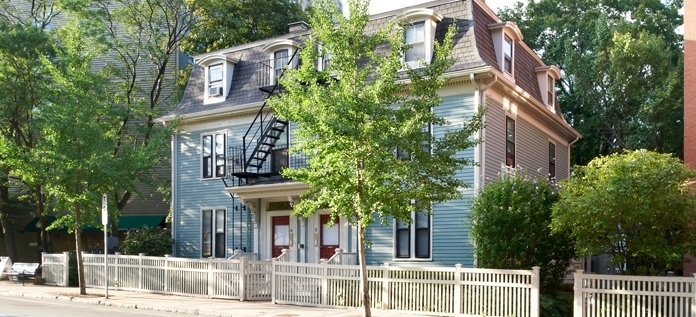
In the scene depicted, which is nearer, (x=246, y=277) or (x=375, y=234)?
(x=246, y=277)

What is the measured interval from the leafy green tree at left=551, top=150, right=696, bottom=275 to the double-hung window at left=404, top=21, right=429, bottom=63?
7.53 m

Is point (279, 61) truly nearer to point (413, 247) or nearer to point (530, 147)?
point (413, 247)

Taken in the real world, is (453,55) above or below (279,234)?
above

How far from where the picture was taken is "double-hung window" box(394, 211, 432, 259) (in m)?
21.8

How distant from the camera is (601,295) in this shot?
599 inches

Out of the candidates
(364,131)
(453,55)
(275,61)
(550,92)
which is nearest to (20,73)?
(275,61)

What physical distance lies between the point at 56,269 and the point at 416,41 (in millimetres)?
14999

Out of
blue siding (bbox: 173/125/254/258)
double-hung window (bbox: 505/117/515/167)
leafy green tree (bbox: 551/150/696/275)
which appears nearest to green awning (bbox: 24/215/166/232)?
blue siding (bbox: 173/125/254/258)

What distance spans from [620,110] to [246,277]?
19449 mm

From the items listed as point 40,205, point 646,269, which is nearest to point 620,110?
point 646,269

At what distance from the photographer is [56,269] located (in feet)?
86.6

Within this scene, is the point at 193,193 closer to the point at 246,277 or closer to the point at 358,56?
the point at 246,277

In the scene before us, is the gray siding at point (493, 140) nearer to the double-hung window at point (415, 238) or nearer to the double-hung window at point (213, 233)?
the double-hung window at point (415, 238)

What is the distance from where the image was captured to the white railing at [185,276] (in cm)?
2048
